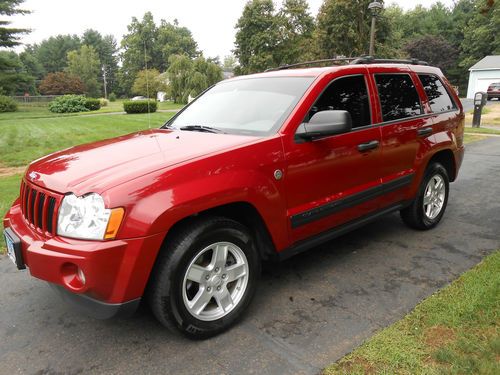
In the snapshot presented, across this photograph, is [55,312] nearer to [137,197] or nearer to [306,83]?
[137,197]

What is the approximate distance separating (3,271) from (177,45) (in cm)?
10118

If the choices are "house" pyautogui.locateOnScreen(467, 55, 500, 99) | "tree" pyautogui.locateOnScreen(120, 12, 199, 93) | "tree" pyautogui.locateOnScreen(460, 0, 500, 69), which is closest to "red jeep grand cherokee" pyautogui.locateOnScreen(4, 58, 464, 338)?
"house" pyautogui.locateOnScreen(467, 55, 500, 99)

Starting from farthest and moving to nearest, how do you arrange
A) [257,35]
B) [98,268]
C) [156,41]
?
[156,41]
[257,35]
[98,268]

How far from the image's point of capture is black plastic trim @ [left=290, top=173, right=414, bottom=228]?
3219mm

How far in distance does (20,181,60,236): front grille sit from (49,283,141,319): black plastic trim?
38cm

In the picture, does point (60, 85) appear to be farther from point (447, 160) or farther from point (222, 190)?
point (222, 190)

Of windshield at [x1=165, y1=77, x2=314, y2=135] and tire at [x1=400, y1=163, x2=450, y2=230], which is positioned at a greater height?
windshield at [x1=165, y1=77, x2=314, y2=135]

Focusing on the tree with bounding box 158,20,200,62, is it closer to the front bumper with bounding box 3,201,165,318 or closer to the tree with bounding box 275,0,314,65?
the tree with bounding box 275,0,314,65

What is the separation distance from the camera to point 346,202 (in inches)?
141

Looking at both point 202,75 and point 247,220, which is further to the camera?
point 202,75

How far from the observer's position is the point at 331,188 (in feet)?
11.2

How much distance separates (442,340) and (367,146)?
5.48ft

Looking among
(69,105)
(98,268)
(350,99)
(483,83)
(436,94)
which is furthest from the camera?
(483,83)

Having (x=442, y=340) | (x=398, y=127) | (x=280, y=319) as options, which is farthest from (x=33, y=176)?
(x=398, y=127)
